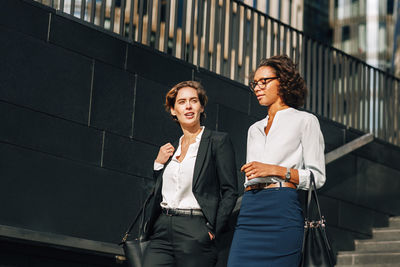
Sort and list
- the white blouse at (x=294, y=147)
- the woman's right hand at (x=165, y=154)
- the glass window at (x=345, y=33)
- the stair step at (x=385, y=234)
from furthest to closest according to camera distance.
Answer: the glass window at (x=345, y=33) < the stair step at (x=385, y=234) < the woman's right hand at (x=165, y=154) < the white blouse at (x=294, y=147)

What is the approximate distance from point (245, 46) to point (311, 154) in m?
5.49

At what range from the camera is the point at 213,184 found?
4.79 meters

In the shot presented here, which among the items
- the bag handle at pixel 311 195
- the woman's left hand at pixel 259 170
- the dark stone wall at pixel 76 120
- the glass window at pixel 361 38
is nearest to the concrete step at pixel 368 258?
the dark stone wall at pixel 76 120

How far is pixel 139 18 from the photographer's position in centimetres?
800

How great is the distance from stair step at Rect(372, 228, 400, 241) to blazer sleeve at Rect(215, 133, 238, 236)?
5447mm

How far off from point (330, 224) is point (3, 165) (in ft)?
16.3

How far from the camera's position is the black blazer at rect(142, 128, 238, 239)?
4641 mm

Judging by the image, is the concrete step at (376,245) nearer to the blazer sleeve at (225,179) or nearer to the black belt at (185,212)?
the blazer sleeve at (225,179)

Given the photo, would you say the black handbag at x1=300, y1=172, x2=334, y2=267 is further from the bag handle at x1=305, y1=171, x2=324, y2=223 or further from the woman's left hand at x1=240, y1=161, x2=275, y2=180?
the woman's left hand at x1=240, y1=161, x2=275, y2=180

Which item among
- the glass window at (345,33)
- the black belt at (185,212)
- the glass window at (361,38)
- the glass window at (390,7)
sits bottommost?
the black belt at (185,212)

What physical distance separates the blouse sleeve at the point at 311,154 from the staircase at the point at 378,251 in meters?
4.32

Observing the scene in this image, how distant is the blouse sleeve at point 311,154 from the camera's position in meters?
4.04

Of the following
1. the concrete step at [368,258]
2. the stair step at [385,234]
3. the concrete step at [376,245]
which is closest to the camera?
the concrete step at [368,258]

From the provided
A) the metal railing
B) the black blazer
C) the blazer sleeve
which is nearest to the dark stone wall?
the metal railing
